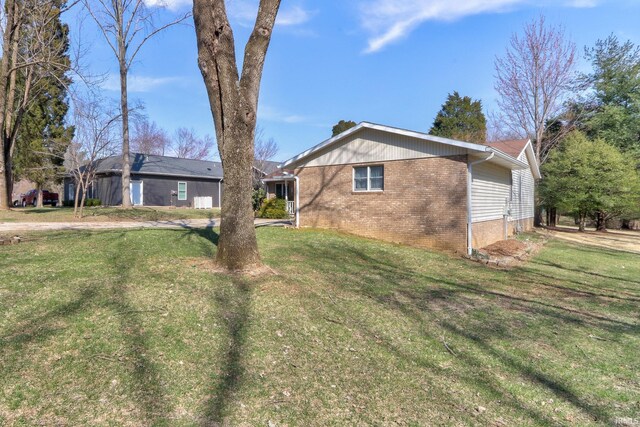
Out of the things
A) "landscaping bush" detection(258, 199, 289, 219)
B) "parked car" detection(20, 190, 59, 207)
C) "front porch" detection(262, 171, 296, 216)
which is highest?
"front porch" detection(262, 171, 296, 216)

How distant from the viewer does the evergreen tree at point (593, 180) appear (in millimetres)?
20547

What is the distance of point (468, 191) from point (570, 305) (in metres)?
4.96

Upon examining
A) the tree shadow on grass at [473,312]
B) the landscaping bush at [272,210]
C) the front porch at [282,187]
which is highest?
the front porch at [282,187]

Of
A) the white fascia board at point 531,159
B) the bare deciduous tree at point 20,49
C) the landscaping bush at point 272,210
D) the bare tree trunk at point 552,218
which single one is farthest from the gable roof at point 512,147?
the bare deciduous tree at point 20,49

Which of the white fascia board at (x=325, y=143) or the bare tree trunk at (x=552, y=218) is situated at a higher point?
the white fascia board at (x=325, y=143)

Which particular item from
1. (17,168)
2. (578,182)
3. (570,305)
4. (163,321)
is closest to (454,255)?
(570,305)

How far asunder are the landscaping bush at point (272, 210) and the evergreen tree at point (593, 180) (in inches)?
618

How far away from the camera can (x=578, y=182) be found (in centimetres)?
2114

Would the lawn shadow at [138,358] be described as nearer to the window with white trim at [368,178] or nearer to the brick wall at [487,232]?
the window with white trim at [368,178]

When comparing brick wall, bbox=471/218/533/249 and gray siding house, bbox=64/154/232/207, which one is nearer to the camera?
brick wall, bbox=471/218/533/249

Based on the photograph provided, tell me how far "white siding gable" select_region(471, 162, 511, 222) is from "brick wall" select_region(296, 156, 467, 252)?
791mm

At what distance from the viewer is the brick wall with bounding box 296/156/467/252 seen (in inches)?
446

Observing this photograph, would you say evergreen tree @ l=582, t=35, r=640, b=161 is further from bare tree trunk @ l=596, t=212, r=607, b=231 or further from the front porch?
the front porch

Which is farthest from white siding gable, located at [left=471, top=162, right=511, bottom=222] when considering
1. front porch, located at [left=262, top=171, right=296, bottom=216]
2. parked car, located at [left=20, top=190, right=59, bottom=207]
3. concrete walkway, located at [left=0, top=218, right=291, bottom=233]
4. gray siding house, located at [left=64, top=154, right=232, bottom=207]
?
parked car, located at [left=20, top=190, right=59, bottom=207]
